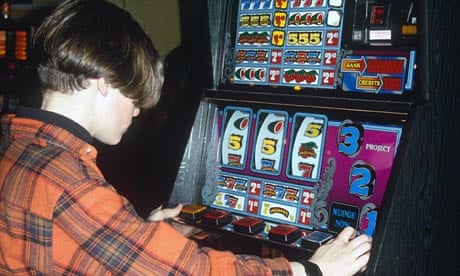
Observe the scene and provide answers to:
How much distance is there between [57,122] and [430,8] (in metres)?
1.18

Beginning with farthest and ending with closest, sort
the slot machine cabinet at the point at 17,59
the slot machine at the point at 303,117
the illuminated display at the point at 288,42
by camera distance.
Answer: the slot machine cabinet at the point at 17,59
the illuminated display at the point at 288,42
the slot machine at the point at 303,117

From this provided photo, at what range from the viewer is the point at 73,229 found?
1.27 metres

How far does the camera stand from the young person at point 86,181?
1279 mm

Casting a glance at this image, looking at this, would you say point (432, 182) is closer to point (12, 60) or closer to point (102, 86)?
point (102, 86)

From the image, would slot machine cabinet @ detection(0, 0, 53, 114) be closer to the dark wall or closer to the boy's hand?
the boy's hand

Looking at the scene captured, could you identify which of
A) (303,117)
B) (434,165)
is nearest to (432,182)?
(434,165)

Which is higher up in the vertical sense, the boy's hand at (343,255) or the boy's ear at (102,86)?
the boy's ear at (102,86)

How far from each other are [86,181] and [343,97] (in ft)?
2.98

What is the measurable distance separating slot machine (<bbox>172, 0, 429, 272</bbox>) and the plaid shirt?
0.49 m

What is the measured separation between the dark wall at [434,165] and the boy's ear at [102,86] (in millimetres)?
915

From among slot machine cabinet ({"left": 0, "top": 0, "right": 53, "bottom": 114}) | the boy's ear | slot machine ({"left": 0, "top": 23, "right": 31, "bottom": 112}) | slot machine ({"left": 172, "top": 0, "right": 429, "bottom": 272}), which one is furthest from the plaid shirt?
slot machine ({"left": 0, "top": 23, "right": 31, "bottom": 112})

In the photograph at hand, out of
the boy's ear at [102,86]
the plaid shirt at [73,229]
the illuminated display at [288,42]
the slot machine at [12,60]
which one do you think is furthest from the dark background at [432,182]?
the slot machine at [12,60]

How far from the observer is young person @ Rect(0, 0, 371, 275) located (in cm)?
128

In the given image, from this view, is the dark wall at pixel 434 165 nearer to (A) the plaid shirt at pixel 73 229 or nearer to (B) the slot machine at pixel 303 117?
(B) the slot machine at pixel 303 117
